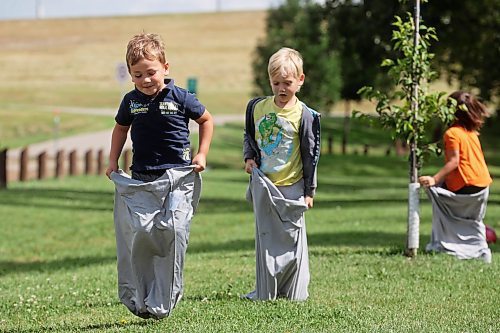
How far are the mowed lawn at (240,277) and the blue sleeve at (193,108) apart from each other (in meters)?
1.51

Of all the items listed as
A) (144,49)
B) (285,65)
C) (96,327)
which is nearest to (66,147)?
(285,65)

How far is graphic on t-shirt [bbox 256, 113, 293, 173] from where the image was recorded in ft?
27.2

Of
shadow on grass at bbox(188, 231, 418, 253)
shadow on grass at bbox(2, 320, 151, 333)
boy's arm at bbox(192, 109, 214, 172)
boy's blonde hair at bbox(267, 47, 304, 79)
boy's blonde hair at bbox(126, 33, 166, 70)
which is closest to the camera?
boy's blonde hair at bbox(126, 33, 166, 70)

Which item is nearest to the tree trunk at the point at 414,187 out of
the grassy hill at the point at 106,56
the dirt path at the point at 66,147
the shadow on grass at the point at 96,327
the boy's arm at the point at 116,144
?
the shadow on grass at the point at 96,327

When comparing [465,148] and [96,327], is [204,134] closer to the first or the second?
[96,327]

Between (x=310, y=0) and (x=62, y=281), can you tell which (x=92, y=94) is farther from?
(x=62, y=281)

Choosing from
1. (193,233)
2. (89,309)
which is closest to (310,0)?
(193,233)

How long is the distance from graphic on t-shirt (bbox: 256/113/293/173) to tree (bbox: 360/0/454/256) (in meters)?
3.28

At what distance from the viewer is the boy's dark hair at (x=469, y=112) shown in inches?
450

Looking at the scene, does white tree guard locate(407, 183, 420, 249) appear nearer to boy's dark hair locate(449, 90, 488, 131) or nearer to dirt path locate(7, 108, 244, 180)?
boy's dark hair locate(449, 90, 488, 131)

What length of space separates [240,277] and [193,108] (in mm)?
3562

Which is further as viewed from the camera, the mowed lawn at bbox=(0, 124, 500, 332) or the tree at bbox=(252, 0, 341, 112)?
the tree at bbox=(252, 0, 341, 112)

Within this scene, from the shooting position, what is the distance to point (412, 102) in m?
11.5

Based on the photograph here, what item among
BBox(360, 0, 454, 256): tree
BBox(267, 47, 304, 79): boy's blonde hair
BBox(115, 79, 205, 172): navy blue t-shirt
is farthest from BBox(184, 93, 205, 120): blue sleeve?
BBox(360, 0, 454, 256): tree
